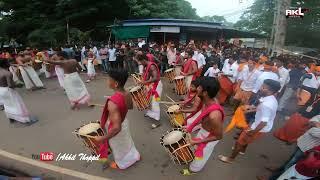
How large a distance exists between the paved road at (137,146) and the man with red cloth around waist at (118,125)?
0.25 m

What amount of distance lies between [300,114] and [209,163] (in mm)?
2418

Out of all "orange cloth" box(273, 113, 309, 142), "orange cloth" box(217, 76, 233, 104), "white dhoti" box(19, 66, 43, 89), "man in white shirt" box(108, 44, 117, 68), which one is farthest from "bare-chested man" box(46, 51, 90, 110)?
"man in white shirt" box(108, 44, 117, 68)

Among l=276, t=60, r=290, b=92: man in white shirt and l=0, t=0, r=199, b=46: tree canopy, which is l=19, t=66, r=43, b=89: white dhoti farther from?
l=0, t=0, r=199, b=46: tree canopy

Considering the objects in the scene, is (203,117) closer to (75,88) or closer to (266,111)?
(266,111)

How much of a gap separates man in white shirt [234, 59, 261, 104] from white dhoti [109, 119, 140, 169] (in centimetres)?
417

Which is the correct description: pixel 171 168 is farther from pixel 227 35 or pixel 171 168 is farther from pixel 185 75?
pixel 227 35

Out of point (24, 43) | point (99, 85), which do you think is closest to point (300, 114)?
point (99, 85)

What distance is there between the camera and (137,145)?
20.0 feet

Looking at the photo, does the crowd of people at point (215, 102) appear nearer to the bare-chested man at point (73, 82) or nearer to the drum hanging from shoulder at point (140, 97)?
the bare-chested man at point (73, 82)

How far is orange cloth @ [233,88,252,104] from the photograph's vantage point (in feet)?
26.5

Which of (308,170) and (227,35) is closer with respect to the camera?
(308,170)

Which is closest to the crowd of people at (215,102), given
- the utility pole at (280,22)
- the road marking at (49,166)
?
the road marking at (49,166)

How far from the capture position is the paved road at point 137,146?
4.99 meters

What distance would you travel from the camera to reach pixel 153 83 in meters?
6.80
